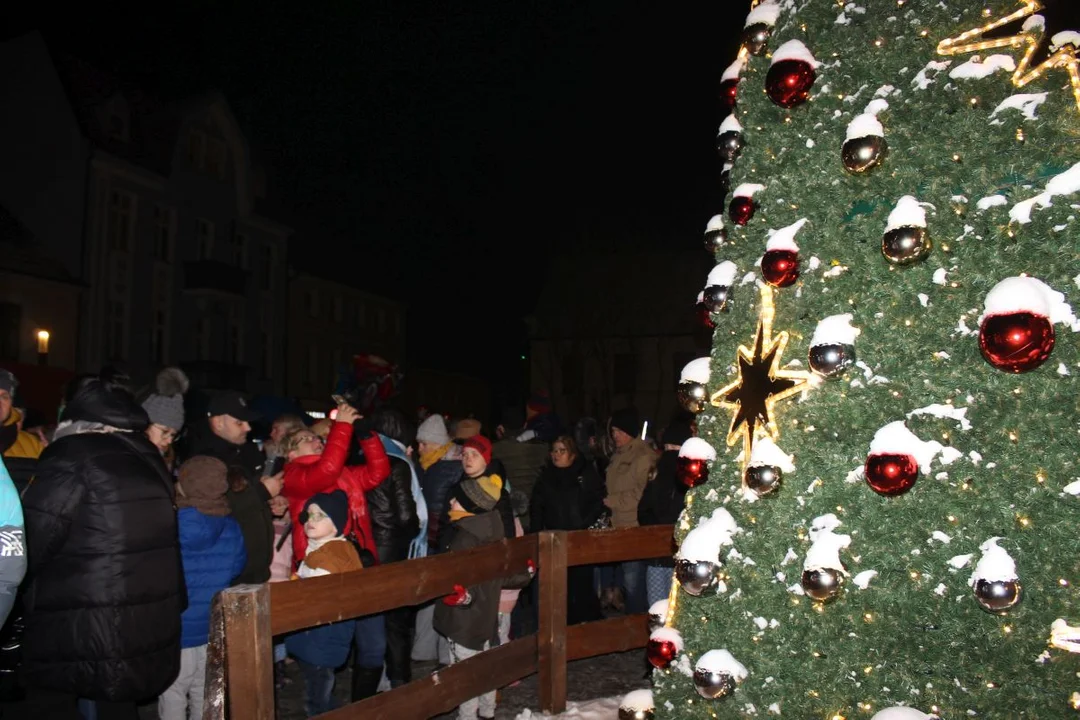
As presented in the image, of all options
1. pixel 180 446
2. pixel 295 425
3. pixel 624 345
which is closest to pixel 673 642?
pixel 295 425

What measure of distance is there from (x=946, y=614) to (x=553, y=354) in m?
39.9

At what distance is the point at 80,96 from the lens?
2442cm

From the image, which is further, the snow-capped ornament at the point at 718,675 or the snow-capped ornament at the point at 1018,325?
the snow-capped ornament at the point at 718,675

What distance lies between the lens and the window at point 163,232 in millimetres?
27266

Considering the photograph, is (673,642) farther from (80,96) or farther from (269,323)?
(269,323)

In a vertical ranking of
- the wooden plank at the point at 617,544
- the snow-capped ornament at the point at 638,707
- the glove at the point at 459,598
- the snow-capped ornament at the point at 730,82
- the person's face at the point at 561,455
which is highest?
the snow-capped ornament at the point at 730,82

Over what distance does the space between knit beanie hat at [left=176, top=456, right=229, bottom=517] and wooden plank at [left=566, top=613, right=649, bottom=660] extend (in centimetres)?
263

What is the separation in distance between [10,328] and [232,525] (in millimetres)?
20758

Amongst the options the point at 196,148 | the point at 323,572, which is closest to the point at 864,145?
the point at 323,572

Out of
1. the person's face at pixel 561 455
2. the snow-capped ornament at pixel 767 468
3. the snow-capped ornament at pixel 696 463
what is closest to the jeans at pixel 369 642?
the snow-capped ornament at pixel 696 463

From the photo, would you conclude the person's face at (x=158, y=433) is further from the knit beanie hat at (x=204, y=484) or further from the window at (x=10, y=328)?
the window at (x=10, y=328)

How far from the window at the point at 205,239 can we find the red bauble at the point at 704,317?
2799 centimetres

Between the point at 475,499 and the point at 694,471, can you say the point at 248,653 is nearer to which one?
the point at 694,471

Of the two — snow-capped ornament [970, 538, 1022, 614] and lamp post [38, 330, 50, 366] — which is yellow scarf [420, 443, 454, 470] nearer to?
snow-capped ornament [970, 538, 1022, 614]
